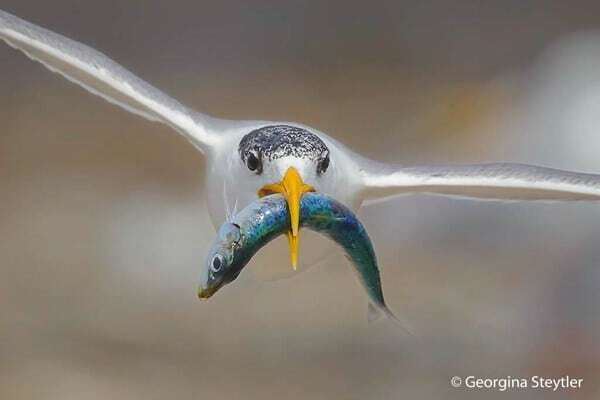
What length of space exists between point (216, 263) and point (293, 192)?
0.51 ft

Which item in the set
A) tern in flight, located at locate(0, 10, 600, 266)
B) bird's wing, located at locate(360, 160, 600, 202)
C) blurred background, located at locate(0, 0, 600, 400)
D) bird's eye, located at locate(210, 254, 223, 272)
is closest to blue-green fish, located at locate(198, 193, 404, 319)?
bird's eye, located at locate(210, 254, 223, 272)

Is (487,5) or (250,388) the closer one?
(250,388)

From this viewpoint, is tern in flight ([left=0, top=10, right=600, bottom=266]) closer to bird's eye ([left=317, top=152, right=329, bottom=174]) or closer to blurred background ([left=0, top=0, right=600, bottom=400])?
bird's eye ([left=317, top=152, right=329, bottom=174])

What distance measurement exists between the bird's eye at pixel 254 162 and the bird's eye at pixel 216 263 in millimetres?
230

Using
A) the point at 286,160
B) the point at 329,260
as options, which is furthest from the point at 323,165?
the point at 329,260

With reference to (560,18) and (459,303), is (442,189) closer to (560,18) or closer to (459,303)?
(459,303)

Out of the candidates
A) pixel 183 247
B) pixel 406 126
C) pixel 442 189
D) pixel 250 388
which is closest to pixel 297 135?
pixel 442 189

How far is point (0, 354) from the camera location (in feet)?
4.91

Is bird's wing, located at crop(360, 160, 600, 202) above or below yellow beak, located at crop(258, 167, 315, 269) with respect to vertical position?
above

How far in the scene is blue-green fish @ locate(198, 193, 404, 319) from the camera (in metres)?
0.76

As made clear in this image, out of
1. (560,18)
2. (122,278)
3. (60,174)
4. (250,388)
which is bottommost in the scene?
(250,388)

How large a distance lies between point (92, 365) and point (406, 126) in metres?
0.83

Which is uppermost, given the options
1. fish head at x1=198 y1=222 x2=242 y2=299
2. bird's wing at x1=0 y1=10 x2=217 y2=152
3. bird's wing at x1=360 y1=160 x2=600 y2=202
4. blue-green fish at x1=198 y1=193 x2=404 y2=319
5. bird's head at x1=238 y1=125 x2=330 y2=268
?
bird's wing at x1=0 y1=10 x2=217 y2=152

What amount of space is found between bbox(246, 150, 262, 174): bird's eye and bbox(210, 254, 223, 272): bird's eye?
0.76 feet
